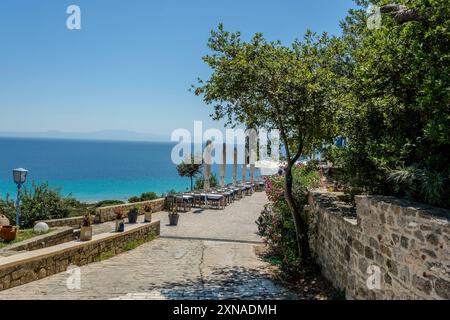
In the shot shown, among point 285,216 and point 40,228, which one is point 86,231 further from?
point 285,216

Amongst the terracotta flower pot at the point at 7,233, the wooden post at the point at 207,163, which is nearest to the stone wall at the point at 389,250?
the terracotta flower pot at the point at 7,233

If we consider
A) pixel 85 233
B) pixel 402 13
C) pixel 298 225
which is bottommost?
pixel 85 233

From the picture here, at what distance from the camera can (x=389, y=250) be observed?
4.66 meters

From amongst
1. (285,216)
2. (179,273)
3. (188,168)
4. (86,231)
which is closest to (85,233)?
(86,231)

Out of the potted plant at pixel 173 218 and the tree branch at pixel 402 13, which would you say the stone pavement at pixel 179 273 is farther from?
the tree branch at pixel 402 13

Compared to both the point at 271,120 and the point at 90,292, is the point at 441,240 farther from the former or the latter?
the point at 90,292

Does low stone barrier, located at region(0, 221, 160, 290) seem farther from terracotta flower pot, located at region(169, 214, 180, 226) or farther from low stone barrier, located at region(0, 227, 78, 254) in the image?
terracotta flower pot, located at region(169, 214, 180, 226)

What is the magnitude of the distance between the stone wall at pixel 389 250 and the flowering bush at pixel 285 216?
1.57 m

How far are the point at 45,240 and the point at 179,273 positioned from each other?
408cm

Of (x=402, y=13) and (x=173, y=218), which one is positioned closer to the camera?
(x=402, y=13)

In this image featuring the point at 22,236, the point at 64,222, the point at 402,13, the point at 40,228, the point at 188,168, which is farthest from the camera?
the point at 188,168

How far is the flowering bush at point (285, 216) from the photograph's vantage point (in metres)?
8.95

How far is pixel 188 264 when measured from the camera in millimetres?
9109
